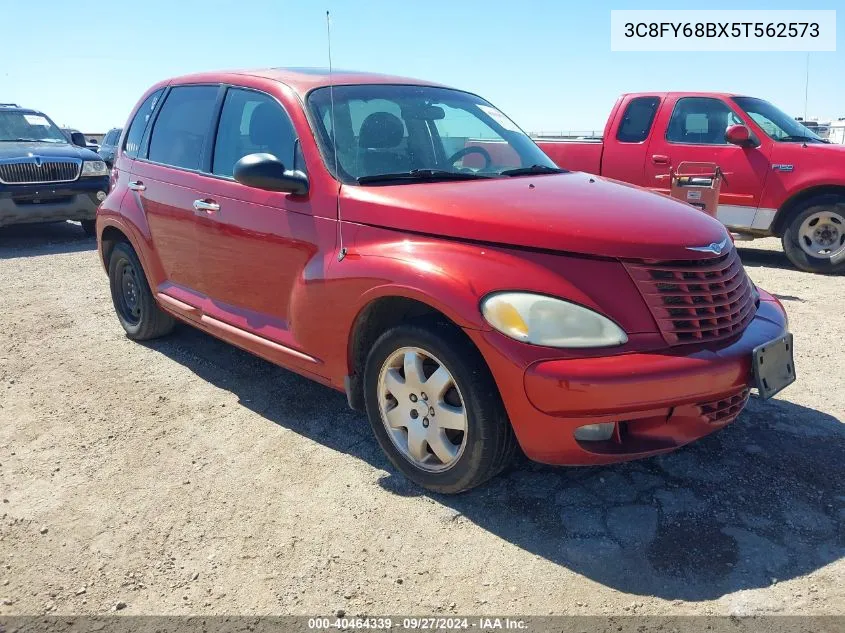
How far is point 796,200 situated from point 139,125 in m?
6.56

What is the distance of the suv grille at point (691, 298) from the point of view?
257cm

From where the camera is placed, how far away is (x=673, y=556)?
2531mm

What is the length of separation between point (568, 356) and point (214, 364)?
9.76ft

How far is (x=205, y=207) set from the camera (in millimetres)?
3895

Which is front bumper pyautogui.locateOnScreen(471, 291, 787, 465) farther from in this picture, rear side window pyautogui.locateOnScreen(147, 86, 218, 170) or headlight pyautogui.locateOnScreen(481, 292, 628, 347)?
rear side window pyautogui.locateOnScreen(147, 86, 218, 170)

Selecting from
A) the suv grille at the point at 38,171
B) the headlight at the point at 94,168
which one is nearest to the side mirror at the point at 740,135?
the headlight at the point at 94,168

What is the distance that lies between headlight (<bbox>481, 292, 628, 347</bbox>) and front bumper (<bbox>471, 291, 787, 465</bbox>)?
0.07 metres

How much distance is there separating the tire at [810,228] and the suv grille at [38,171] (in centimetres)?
942

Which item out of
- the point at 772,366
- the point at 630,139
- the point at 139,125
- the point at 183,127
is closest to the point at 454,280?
the point at 772,366

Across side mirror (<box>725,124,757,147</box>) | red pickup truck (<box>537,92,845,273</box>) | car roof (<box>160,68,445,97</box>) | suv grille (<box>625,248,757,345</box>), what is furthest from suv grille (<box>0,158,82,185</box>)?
suv grille (<box>625,248,757,345</box>)

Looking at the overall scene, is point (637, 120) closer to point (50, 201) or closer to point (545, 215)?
point (545, 215)

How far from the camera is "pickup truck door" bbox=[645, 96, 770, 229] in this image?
7492 millimetres

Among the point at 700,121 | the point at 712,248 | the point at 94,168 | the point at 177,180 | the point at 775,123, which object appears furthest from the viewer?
the point at 94,168

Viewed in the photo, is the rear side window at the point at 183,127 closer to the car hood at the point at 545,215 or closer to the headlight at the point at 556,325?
the car hood at the point at 545,215
